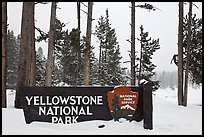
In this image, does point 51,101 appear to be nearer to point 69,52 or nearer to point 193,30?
point 193,30

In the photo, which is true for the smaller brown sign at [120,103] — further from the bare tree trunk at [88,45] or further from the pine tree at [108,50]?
the pine tree at [108,50]

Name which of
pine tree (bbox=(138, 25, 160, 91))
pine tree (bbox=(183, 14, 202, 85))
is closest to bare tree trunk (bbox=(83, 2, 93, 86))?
pine tree (bbox=(183, 14, 202, 85))

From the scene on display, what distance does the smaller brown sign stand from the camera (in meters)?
7.69

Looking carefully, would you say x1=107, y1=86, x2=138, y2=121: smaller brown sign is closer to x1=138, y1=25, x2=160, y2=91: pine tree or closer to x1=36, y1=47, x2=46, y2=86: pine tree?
x1=36, y1=47, x2=46, y2=86: pine tree

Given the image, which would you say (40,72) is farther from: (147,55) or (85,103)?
(85,103)

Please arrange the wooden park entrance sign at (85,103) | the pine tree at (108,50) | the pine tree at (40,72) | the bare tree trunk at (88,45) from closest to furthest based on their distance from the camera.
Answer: the wooden park entrance sign at (85,103), the bare tree trunk at (88,45), the pine tree at (40,72), the pine tree at (108,50)

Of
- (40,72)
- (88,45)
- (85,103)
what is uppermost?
(88,45)

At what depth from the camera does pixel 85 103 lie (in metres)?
7.71

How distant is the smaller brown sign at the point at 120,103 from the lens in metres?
7.69

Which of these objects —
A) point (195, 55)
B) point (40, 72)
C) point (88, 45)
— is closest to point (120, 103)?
point (88, 45)

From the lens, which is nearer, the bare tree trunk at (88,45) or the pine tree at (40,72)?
the bare tree trunk at (88,45)

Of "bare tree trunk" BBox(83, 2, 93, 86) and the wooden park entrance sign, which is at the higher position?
"bare tree trunk" BBox(83, 2, 93, 86)

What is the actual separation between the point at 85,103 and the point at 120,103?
999 millimetres

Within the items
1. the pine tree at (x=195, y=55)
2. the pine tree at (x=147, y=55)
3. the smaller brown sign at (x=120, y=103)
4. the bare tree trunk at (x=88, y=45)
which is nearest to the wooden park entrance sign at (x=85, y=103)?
the smaller brown sign at (x=120, y=103)
